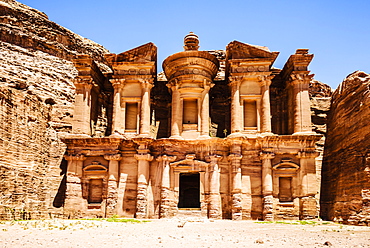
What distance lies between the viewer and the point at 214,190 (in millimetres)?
23188

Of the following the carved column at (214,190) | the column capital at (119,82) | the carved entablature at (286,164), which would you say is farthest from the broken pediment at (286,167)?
the column capital at (119,82)

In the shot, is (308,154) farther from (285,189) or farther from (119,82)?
(119,82)

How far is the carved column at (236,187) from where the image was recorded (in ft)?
73.7

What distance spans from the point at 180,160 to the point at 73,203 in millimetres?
7236

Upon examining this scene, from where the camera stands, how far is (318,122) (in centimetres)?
2936

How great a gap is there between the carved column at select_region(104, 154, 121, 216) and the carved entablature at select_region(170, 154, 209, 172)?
11.8ft

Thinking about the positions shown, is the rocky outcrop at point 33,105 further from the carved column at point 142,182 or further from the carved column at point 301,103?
the carved column at point 301,103

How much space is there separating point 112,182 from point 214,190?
6.47 m

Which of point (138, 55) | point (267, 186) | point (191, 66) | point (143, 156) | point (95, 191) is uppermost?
point (138, 55)

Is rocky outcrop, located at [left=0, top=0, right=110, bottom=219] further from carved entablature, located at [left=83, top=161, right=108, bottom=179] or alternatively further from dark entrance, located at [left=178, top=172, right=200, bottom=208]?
dark entrance, located at [left=178, top=172, right=200, bottom=208]

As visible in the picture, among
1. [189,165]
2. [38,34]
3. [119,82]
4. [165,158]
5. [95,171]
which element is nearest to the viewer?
[165,158]

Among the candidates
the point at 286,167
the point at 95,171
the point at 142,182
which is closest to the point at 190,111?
the point at 142,182

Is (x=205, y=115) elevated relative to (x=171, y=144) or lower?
elevated

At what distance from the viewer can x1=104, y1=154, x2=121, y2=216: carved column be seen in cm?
2314
